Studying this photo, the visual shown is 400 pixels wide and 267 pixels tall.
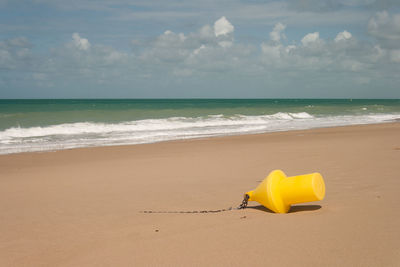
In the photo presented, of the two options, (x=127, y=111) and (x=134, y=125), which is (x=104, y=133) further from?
(x=127, y=111)

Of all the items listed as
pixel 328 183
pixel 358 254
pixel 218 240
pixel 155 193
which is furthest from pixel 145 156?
pixel 358 254

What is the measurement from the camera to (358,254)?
245 cm

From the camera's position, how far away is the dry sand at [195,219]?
8.57 feet

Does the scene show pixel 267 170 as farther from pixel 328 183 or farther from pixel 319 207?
pixel 319 207

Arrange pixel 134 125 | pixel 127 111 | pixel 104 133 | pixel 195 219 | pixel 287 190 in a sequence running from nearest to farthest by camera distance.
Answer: pixel 287 190
pixel 195 219
pixel 104 133
pixel 134 125
pixel 127 111

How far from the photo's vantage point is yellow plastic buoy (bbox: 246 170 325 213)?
133 inches

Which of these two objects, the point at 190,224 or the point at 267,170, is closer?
the point at 190,224

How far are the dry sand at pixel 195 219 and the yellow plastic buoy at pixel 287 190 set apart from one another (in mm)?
130

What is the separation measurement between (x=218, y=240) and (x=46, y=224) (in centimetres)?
193

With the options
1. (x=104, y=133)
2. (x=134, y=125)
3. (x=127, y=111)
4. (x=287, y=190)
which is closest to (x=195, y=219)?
(x=287, y=190)

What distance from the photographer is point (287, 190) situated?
3504 millimetres

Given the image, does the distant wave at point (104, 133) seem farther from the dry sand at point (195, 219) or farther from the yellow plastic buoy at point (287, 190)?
the yellow plastic buoy at point (287, 190)

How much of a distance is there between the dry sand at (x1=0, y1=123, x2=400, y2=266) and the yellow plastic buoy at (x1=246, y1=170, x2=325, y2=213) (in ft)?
0.43

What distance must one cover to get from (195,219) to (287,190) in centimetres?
90
